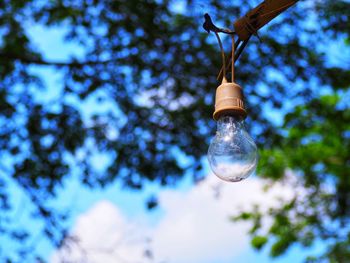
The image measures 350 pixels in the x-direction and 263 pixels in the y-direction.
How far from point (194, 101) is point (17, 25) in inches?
101

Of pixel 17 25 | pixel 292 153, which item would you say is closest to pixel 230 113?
pixel 17 25

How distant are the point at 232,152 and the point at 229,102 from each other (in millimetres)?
200

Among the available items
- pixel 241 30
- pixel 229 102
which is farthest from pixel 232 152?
pixel 241 30

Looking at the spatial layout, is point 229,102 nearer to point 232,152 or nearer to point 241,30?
point 232,152

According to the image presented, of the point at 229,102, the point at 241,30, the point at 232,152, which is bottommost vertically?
the point at 232,152

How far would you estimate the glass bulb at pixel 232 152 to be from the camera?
217cm

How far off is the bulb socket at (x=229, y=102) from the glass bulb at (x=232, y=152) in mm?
25

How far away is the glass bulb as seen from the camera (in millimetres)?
2168

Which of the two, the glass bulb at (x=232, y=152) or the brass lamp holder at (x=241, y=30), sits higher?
the brass lamp holder at (x=241, y=30)

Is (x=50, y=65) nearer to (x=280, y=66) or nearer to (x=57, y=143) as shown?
(x=57, y=143)

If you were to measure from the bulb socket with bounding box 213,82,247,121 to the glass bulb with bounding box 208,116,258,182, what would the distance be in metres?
0.03

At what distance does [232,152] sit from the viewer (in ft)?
7.11

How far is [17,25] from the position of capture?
7.19 meters

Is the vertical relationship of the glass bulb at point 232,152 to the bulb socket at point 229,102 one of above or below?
below
